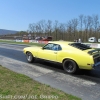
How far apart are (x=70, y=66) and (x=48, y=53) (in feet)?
4.72

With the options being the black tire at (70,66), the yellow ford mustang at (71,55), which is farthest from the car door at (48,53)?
the black tire at (70,66)

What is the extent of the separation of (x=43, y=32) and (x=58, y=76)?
64503 mm

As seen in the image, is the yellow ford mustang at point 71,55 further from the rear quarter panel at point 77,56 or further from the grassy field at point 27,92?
the grassy field at point 27,92

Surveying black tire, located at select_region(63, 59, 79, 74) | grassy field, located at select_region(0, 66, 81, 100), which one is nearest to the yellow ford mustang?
black tire, located at select_region(63, 59, 79, 74)

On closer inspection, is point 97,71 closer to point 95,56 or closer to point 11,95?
point 95,56

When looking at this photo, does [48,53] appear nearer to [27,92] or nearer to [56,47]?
[56,47]

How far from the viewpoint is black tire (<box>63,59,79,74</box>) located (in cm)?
601

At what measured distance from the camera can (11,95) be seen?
148 inches

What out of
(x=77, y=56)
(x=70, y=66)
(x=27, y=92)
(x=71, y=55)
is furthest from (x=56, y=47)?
(x=27, y=92)

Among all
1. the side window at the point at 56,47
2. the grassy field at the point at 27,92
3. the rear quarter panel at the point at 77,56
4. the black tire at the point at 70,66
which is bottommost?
the grassy field at the point at 27,92

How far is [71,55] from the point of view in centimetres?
606

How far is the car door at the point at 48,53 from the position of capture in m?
6.86

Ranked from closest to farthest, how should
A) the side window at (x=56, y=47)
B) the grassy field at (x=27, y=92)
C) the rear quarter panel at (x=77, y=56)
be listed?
the grassy field at (x=27, y=92), the rear quarter panel at (x=77, y=56), the side window at (x=56, y=47)

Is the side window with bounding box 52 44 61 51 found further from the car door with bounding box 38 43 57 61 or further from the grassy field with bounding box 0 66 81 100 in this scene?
the grassy field with bounding box 0 66 81 100
